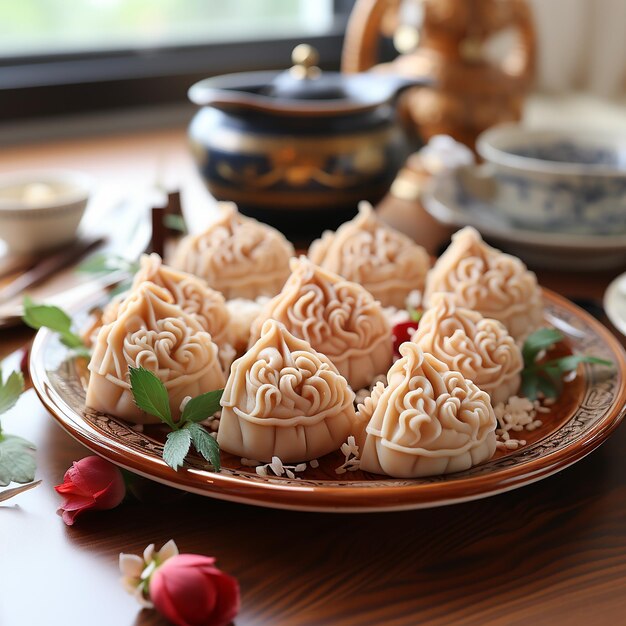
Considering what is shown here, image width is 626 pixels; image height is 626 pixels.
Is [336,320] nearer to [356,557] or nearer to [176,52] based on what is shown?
[356,557]

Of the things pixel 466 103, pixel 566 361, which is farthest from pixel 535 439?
pixel 466 103

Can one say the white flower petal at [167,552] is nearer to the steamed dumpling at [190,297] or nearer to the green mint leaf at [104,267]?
the steamed dumpling at [190,297]

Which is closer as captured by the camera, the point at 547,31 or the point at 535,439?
the point at 535,439

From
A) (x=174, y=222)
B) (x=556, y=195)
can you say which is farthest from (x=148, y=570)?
(x=556, y=195)

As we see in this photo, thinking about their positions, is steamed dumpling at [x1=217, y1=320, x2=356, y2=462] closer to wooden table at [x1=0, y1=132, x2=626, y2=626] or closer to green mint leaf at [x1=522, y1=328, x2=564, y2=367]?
wooden table at [x1=0, y1=132, x2=626, y2=626]

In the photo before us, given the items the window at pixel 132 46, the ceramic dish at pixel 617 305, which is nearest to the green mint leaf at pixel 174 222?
the ceramic dish at pixel 617 305

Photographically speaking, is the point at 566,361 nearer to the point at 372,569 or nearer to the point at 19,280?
the point at 372,569

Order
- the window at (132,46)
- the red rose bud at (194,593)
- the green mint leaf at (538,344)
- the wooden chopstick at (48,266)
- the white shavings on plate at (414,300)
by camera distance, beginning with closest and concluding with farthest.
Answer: the red rose bud at (194,593)
the green mint leaf at (538,344)
the white shavings on plate at (414,300)
the wooden chopstick at (48,266)
the window at (132,46)
